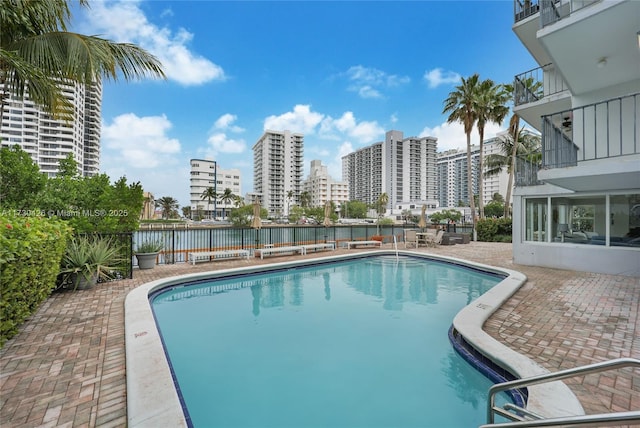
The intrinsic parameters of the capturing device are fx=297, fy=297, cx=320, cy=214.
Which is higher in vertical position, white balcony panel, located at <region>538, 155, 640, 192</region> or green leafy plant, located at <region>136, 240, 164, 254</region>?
white balcony panel, located at <region>538, 155, 640, 192</region>

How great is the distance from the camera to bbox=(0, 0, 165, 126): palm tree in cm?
506

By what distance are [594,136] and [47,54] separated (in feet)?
38.1

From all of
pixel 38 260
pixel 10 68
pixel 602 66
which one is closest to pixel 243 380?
pixel 38 260

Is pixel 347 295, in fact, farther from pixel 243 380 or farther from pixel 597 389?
pixel 597 389

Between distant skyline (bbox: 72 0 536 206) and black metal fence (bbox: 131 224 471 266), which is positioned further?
distant skyline (bbox: 72 0 536 206)

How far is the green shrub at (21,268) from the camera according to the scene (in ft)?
11.0

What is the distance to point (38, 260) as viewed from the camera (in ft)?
14.1

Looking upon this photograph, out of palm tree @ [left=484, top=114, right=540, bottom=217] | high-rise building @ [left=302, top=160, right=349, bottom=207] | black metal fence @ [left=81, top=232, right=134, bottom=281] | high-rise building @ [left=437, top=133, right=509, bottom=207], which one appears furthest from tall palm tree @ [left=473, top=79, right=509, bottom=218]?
high-rise building @ [left=437, top=133, right=509, bottom=207]

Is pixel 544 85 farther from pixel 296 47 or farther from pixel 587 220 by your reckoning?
pixel 296 47

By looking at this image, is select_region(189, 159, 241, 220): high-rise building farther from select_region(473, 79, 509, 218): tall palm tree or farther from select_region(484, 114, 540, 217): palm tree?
select_region(473, 79, 509, 218): tall palm tree

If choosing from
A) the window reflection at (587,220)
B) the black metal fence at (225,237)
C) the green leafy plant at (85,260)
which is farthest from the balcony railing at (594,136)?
the green leafy plant at (85,260)

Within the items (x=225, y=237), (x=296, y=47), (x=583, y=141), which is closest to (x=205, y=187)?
(x=296, y=47)

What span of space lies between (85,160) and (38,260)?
10714 cm

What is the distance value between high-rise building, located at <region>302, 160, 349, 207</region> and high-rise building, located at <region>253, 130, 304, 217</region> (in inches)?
215
